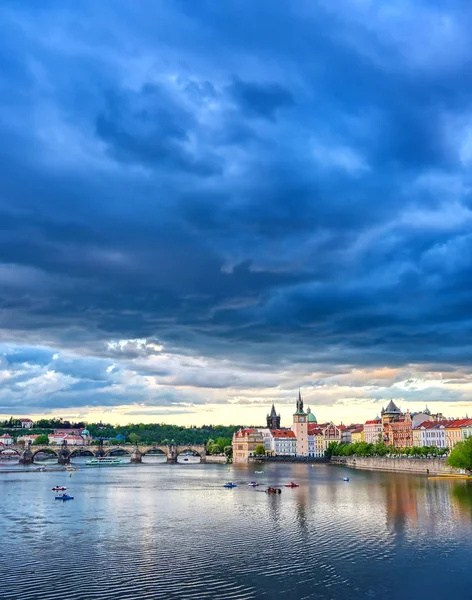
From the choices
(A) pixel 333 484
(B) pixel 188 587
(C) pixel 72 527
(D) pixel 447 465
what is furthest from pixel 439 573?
(D) pixel 447 465

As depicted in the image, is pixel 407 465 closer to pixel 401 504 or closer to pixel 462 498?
pixel 462 498

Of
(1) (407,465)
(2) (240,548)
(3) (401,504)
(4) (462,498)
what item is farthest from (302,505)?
(1) (407,465)

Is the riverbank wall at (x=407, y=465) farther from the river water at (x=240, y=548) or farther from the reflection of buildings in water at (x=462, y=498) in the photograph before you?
the river water at (x=240, y=548)

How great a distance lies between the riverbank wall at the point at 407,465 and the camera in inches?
5371

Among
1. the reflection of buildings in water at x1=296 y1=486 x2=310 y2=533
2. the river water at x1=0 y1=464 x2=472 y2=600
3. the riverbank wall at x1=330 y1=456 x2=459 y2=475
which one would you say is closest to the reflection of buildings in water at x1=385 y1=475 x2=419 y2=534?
the river water at x1=0 y1=464 x2=472 y2=600

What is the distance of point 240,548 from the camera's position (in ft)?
171

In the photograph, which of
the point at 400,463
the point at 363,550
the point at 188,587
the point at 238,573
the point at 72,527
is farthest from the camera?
the point at 400,463

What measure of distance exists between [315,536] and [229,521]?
46.2 ft

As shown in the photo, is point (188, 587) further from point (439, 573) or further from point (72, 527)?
point (72, 527)

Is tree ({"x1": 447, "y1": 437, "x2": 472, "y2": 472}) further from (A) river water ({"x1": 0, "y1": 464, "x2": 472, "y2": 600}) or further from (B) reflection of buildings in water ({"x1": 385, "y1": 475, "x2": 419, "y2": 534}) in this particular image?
(A) river water ({"x1": 0, "y1": 464, "x2": 472, "y2": 600})

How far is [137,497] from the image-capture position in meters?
98.9

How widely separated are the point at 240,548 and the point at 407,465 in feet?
363

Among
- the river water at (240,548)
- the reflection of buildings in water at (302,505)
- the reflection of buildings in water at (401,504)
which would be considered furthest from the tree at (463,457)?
the reflection of buildings in water at (302,505)

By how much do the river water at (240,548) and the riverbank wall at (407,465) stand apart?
45.8 metres
